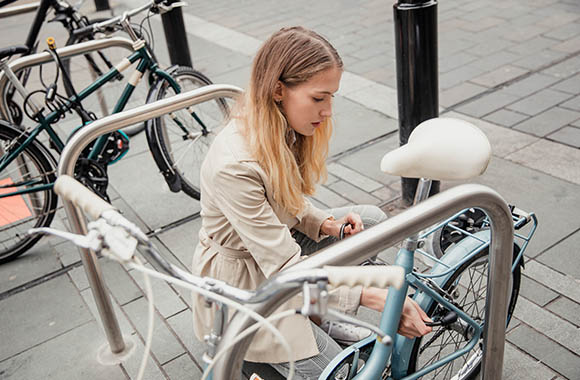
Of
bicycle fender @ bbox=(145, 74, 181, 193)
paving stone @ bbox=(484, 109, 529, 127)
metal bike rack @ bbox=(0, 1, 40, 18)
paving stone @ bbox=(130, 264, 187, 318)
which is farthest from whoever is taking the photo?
paving stone @ bbox=(484, 109, 529, 127)

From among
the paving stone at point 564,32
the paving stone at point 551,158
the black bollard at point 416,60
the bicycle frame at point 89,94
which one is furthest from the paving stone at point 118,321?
the paving stone at point 564,32

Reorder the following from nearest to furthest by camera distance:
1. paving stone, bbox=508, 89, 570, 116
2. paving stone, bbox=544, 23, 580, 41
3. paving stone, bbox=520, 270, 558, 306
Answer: paving stone, bbox=520, 270, 558, 306
paving stone, bbox=508, 89, 570, 116
paving stone, bbox=544, 23, 580, 41

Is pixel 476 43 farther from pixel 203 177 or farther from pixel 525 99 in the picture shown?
pixel 203 177

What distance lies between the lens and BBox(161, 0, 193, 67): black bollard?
438cm

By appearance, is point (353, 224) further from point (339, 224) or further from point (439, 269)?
point (439, 269)

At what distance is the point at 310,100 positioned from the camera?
1917mm

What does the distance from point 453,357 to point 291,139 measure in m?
0.95

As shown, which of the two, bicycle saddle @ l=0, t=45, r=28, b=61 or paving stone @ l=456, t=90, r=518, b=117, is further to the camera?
paving stone @ l=456, t=90, r=518, b=117

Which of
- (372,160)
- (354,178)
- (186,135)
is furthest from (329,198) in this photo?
(186,135)

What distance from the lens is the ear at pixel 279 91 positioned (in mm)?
1918

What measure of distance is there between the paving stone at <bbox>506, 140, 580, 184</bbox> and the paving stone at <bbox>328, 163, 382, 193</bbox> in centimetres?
92

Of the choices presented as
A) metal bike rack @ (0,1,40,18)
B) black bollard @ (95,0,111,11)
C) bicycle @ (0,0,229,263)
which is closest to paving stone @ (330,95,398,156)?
bicycle @ (0,0,229,263)

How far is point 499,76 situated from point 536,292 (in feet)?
8.87

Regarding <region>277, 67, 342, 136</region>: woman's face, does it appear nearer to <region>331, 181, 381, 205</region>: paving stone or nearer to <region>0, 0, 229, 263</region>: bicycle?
<region>0, 0, 229, 263</region>: bicycle
